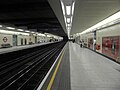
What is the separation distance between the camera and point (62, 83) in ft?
19.0

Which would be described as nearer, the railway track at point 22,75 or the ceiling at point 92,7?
the ceiling at point 92,7

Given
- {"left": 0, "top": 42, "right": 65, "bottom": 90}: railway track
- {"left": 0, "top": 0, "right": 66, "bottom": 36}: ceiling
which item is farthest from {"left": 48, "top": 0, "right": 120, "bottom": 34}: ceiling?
{"left": 0, "top": 42, "right": 65, "bottom": 90}: railway track

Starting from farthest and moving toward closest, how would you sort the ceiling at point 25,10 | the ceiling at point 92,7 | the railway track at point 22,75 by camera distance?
the railway track at point 22,75 < the ceiling at point 25,10 < the ceiling at point 92,7

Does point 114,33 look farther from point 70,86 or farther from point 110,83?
point 70,86

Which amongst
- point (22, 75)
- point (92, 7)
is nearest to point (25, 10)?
point (92, 7)

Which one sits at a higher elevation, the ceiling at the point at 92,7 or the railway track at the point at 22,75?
the ceiling at the point at 92,7

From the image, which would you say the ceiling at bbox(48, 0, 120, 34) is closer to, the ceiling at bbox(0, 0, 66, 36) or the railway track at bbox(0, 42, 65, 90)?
the ceiling at bbox(0, 0, 66, 36)

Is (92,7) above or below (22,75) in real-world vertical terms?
above

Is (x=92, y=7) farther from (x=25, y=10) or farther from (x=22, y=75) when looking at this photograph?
(x=22, y=75)

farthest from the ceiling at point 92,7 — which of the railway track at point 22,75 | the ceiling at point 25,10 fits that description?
the railway track at point 22,75

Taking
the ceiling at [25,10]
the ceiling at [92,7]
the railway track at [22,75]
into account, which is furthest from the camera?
the railway track at [22,75]

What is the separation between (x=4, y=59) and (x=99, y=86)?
1390 centimetres

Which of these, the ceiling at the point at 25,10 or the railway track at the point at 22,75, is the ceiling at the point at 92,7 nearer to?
the ceiling at the point at 25,10

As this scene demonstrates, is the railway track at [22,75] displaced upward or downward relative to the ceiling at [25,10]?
downward
